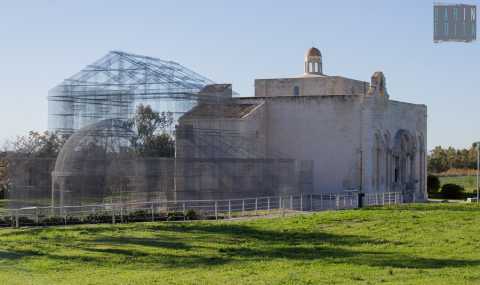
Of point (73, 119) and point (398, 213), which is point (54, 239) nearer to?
point (398, 213)

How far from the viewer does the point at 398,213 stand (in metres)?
33.2

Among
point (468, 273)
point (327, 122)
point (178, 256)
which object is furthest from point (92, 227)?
point (327, 122)

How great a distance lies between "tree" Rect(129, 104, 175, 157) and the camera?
3947 centimetres

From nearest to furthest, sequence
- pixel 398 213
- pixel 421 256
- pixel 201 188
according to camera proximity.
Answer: pixel 421 256
pixel 398 213
pixel 201 188

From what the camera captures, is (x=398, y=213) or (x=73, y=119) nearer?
(x=398, y=213)

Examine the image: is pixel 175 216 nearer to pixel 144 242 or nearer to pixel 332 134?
pixel 144 242

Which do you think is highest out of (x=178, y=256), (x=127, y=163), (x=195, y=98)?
(x=195, y=98)

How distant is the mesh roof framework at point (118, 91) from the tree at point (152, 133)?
40 centimetres

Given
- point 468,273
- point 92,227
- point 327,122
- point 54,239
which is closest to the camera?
point 468,273

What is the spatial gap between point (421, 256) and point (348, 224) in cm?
926
